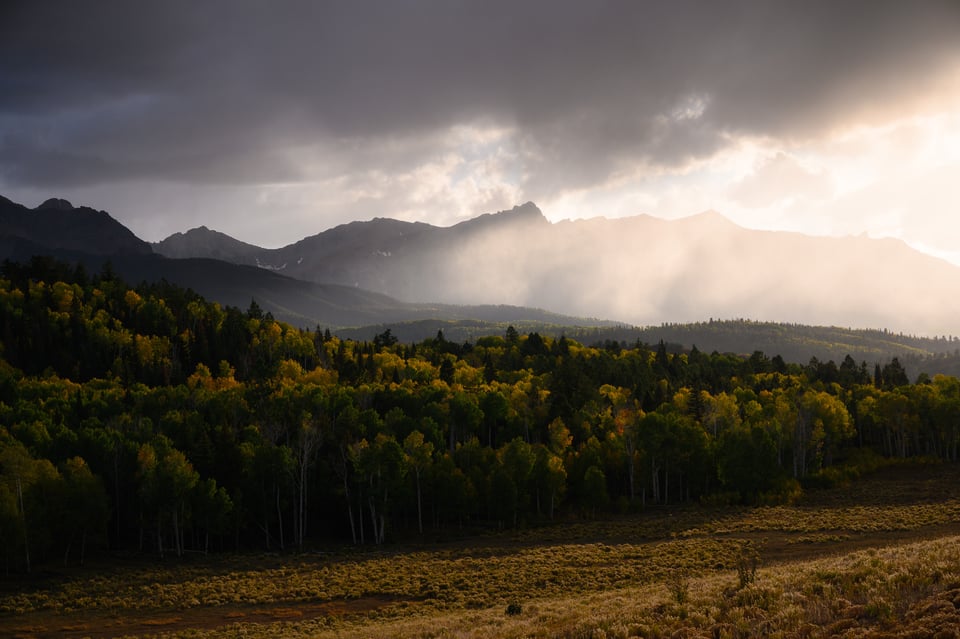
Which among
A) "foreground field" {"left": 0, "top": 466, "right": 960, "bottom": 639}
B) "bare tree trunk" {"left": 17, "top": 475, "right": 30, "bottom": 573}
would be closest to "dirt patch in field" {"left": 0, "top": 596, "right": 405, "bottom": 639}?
"foreground field" {"left": 0, "top": 466, "right": 960, "bottom": 639}

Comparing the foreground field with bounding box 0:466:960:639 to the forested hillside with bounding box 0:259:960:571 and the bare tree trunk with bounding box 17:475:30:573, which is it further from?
the forested hillside with bounding box 0:259:960:571

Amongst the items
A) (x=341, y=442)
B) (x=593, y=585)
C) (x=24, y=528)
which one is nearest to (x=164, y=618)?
(x=24, y=528)

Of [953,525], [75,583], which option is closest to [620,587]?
[953,525]

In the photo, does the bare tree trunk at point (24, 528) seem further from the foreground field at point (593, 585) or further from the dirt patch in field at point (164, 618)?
the dirt patch in field at point (164, 618)

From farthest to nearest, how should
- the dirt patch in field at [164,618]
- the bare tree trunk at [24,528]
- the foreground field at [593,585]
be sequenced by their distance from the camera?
the bare tree trunk at [24,528] → the dirt patch in field at [164,618] → the foreground field at [593,585]

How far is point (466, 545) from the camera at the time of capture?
240 feet

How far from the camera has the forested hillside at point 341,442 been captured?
7312cm

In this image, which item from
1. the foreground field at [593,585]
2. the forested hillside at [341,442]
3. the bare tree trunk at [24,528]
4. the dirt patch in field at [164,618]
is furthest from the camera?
the forested hillside at [341,442]

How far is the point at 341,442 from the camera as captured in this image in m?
88.8

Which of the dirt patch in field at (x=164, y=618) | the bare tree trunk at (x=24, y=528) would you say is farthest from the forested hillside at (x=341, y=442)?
the dirt patch in field at (x=164, y=618)

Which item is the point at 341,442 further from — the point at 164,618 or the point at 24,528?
the point at 164,618

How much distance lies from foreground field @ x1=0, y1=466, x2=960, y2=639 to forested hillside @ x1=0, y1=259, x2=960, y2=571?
25.6ft

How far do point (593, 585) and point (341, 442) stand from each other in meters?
49.8

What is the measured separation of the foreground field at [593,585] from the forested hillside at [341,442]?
25.6 feet
